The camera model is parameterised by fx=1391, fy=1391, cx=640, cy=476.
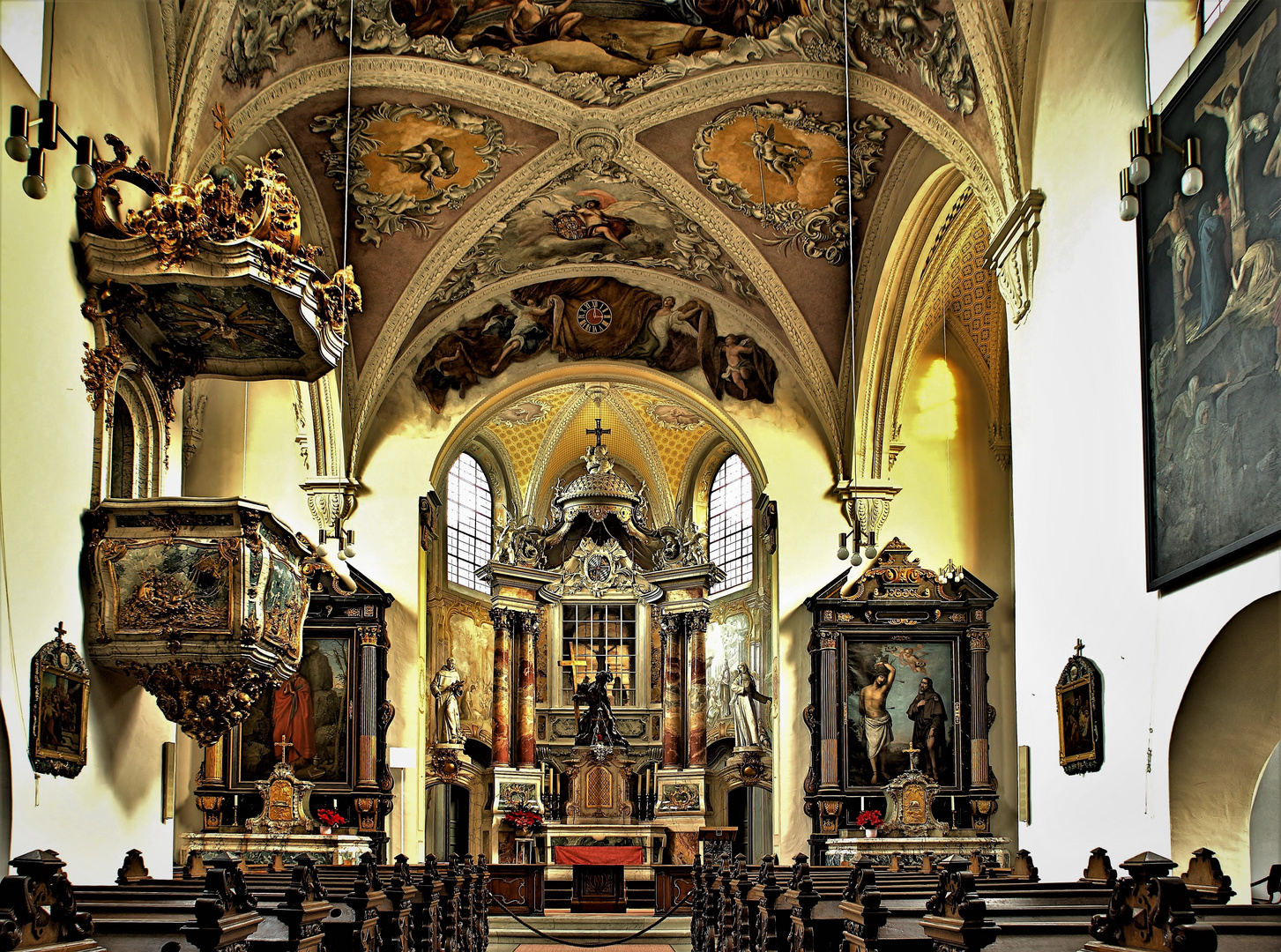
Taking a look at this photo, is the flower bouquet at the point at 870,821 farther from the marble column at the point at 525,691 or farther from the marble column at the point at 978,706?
the marble column at the point at 525,691

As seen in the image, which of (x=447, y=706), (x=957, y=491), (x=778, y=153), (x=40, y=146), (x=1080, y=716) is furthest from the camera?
(x=447, y=706)

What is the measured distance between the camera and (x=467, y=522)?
2297 centimetres

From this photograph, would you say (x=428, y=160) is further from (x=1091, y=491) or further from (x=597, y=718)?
(x=597, y=718)

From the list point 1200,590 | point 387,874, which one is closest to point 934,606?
point 387,874

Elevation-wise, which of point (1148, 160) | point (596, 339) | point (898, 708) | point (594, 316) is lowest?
point (898, 708)

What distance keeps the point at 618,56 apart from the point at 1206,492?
8.30 meters

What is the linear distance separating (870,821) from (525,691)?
767cm

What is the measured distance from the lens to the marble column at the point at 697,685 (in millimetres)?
21547

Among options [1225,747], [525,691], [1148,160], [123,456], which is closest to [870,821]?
[525,691]

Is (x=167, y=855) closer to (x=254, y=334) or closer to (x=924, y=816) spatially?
(x=254, y=334)

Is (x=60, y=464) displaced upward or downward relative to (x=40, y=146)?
downward

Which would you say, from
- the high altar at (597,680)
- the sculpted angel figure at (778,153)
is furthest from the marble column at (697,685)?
the sculpted angel figure at (778,153)

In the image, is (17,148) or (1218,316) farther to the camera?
(1218,316)

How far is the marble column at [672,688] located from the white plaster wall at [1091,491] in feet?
35.8
